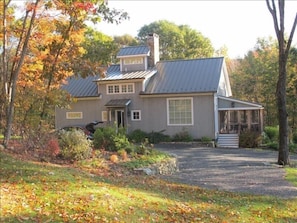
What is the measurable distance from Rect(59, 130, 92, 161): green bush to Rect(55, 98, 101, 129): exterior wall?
1639cm

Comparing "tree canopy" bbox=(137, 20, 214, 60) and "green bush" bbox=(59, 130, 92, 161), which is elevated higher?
"tree canopy" bbox=(137, 20, 214, 60)

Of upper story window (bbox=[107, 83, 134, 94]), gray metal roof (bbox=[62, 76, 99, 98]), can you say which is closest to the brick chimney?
upper story window (bbox=[107, 83, 134, 94])

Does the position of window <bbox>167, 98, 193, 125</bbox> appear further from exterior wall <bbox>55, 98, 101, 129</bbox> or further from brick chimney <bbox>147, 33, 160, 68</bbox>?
exterior wall <bbox>55, 98, 101, 129</bbox>

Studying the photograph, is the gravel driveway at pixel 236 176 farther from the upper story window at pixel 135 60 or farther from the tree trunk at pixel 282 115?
the upper story window at pixel 135 60

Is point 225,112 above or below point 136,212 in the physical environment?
above

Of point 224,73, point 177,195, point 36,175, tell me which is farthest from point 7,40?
point 224,73

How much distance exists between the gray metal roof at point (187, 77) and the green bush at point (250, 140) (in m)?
3.74

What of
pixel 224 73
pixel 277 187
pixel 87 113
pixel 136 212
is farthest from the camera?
pixel 224 73

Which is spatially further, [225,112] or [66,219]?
[225,112]

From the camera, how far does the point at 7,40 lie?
43.3 feet

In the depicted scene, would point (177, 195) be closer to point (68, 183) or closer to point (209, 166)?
point (68, 183)

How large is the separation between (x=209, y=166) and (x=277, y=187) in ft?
14.0

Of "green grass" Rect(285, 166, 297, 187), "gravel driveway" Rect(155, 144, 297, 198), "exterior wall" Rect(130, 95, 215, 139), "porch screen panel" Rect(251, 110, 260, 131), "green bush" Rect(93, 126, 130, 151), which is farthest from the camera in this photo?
"porch screen panel" Rect(251, 110, 260, 131)

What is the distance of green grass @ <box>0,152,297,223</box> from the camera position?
18.1 feet
